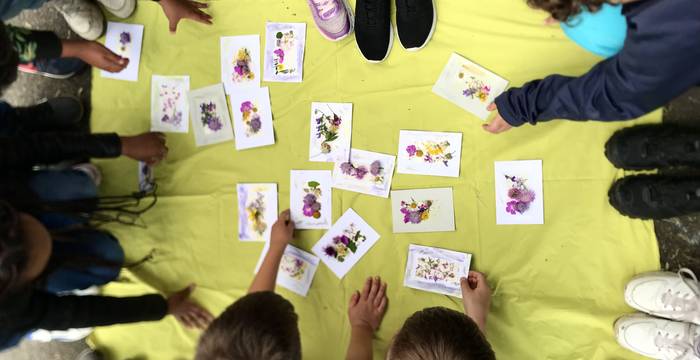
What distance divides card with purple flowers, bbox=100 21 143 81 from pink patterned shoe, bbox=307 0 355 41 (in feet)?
2.26

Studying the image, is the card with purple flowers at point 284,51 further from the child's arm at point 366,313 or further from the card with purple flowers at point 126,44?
the child's arm at point 366,313

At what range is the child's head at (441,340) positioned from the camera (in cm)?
103

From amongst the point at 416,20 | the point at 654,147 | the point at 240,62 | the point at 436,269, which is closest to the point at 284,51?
the point at 240,62

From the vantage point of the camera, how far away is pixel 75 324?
130 cm

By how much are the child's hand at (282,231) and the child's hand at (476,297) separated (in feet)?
1.92

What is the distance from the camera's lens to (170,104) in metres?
1.72

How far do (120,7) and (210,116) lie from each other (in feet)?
1.70

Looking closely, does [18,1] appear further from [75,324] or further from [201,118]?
[75,324]

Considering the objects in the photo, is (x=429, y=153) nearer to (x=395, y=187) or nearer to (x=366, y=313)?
(x=395, y=187)

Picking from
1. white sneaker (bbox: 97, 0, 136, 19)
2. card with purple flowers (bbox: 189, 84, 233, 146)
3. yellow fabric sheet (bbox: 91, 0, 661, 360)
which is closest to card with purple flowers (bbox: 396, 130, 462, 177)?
yellow fabric sheet (bbox: 91, 0, 661, 360)

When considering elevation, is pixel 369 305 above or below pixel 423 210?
below

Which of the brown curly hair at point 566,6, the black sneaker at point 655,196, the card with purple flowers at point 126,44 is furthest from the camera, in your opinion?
the card with purple flowers at point 126,44

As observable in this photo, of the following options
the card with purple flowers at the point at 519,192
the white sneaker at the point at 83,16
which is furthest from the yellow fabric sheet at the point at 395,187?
the white sneaker at the point at 83,16

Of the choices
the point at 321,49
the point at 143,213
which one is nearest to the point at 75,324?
the point at 143,213
